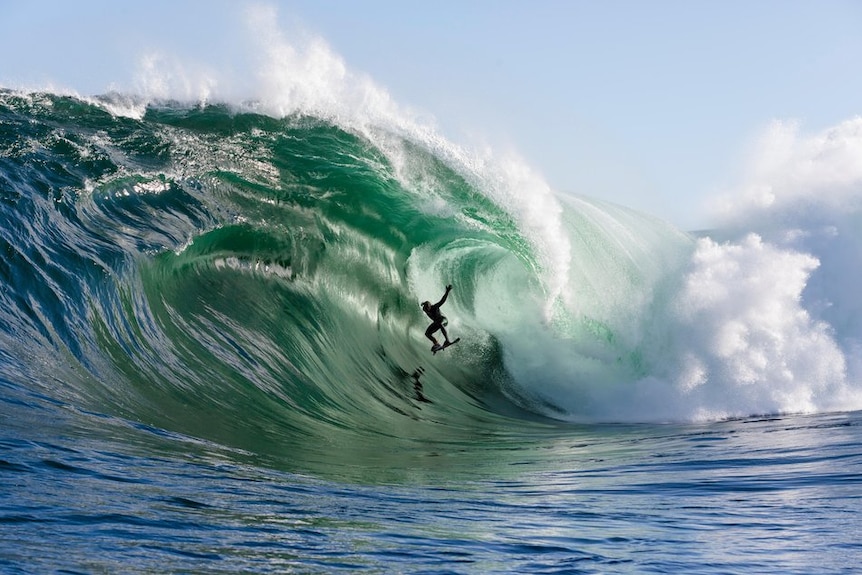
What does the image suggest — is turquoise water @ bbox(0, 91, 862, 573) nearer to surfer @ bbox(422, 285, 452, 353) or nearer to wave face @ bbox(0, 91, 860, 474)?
wave face @ bbox(0, 91, 860, 474)

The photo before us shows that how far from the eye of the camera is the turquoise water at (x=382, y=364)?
4160mm

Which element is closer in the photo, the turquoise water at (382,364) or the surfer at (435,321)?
the turquoise water at (382,364)

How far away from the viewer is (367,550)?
389 cm

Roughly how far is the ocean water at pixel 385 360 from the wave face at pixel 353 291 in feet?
0.14

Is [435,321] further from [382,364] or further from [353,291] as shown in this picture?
[382,364]

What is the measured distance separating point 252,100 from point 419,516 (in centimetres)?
987

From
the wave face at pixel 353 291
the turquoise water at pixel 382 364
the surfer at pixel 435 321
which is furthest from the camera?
the surfer at pixel 435 321

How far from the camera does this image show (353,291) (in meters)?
13.0

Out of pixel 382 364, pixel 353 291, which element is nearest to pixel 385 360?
pixel 382 364

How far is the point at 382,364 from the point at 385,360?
9.7 inches

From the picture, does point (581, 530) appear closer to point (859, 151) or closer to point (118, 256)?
point (118, 256)

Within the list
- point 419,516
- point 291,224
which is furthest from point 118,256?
point 419,516

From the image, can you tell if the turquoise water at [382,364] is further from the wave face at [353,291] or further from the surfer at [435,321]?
the surfer at [435,321]

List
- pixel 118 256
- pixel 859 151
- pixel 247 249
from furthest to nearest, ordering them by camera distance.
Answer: pixel 859 151 → pixel 247 249 → pixel 118 256
